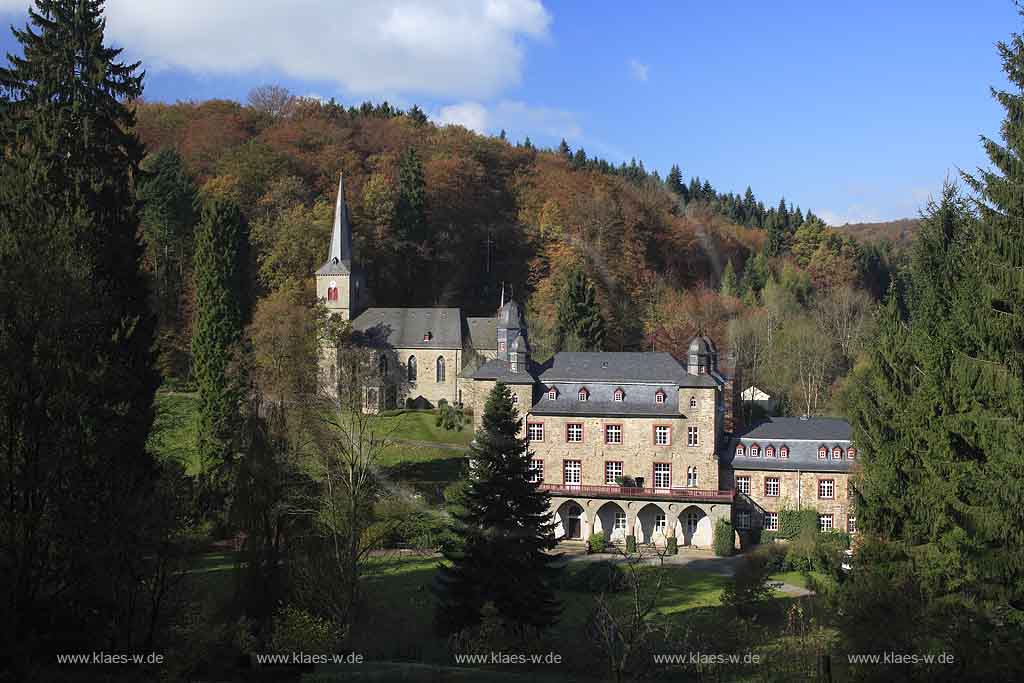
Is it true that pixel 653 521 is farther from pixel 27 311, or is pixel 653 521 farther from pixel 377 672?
pixel 27 311

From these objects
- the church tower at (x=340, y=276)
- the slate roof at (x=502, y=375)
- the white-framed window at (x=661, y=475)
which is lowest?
the white-framed window at (x=661, y=475)

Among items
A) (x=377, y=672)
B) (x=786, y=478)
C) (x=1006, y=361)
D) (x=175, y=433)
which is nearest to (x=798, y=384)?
(x=786, y=478)

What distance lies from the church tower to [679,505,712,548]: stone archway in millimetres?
33166

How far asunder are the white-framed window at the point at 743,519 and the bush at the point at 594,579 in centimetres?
1004

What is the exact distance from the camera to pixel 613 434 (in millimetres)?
45000

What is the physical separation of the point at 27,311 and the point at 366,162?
76.7 metres

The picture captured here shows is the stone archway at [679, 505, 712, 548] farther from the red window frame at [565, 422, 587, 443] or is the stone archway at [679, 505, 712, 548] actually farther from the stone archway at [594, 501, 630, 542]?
the red window frame at [565, 422, 587, 443]

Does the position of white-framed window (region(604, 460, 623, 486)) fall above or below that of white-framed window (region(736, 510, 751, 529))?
above

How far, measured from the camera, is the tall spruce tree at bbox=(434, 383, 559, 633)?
27062 millimetres

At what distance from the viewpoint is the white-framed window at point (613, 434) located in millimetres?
44938

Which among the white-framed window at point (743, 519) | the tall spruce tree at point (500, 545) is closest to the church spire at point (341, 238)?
the white-framed window at point (743, 519)

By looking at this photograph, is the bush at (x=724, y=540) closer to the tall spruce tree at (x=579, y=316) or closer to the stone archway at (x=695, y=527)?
the stone archway at (x=695, y=527)

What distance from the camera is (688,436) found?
145ft

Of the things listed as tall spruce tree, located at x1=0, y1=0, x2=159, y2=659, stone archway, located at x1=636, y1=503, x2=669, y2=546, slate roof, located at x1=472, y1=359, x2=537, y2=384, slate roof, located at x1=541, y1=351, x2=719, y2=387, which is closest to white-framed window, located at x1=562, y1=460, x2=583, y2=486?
stone archway, located at x1=636, y1=503, x2=669, y2=546
